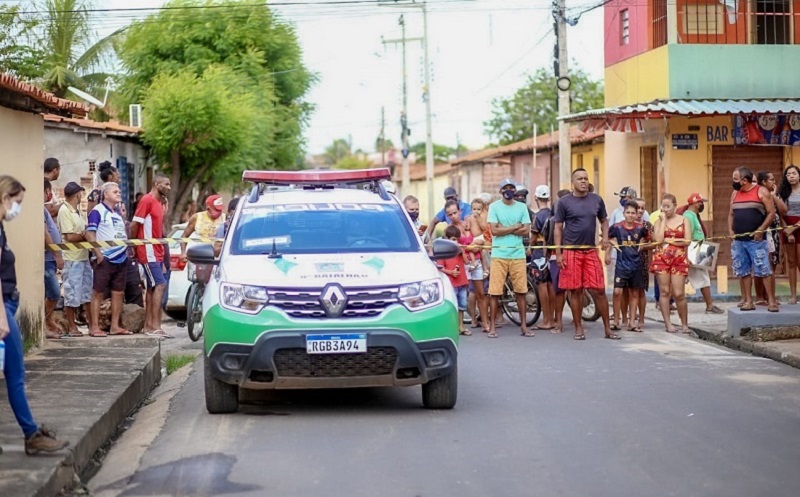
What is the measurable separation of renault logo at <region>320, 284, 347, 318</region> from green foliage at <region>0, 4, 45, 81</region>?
88.5 ft

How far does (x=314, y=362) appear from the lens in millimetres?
9648

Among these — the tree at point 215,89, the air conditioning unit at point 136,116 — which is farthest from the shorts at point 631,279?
the air conditioning unit at point 136,116

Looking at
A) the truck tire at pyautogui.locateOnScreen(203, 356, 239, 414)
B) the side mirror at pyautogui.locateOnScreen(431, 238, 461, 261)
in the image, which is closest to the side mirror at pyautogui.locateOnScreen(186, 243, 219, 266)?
the truck tire at pyautogui.locateOnScreen(203, 356, 239, 414)

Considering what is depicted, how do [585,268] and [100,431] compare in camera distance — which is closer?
[100,431]

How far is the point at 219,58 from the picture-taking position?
135ft

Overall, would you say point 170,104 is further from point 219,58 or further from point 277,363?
point 277,363

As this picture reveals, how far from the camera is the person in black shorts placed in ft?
54.4

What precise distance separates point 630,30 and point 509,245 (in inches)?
547

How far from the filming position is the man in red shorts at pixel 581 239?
1572 cm

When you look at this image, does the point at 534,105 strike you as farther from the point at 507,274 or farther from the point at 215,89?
the point at 507,274

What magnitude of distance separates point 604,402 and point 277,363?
2857 millimetres

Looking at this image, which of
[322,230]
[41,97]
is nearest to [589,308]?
[322,230]

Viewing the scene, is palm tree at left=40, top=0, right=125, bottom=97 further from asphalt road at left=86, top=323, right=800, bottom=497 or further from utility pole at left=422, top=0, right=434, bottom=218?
asphalt road at left=86, top=323, right=800, bottom=497

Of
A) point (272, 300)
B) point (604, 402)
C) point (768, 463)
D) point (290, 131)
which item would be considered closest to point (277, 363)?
point (272, 300)
